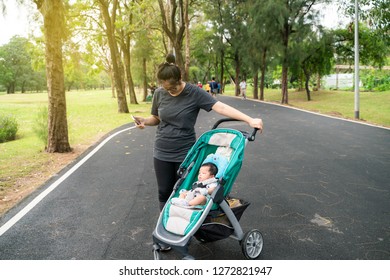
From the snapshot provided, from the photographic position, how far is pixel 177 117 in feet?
12.3

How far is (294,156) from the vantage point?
28.1ft

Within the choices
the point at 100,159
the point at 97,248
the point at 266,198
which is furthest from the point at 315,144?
the point at 97,248

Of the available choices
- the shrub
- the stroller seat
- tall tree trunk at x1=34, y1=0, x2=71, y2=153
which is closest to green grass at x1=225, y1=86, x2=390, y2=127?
tall tree trunk at x1=34, y1=0, x2=71, y2=153

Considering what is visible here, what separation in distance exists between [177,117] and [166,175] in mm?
677

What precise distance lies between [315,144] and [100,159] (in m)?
5.75

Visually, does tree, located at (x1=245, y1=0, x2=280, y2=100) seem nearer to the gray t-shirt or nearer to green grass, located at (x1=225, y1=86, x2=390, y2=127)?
green grass, located at (x1=225, y1=86, x2=390, y2=127)

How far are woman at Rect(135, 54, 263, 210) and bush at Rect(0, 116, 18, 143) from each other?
526 inches

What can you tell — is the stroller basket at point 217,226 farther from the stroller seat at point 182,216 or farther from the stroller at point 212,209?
the stroller seat at point 182,216

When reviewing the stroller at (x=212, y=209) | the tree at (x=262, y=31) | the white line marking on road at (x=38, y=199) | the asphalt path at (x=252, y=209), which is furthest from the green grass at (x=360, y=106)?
the stroller at (x=212, y=209)

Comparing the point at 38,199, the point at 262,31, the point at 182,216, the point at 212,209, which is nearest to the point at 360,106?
the point at 262,31

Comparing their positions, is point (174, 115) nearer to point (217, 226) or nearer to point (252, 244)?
point (217, 226)

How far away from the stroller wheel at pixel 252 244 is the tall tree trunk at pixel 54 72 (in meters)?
7.71

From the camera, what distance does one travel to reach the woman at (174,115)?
12.0 ft
